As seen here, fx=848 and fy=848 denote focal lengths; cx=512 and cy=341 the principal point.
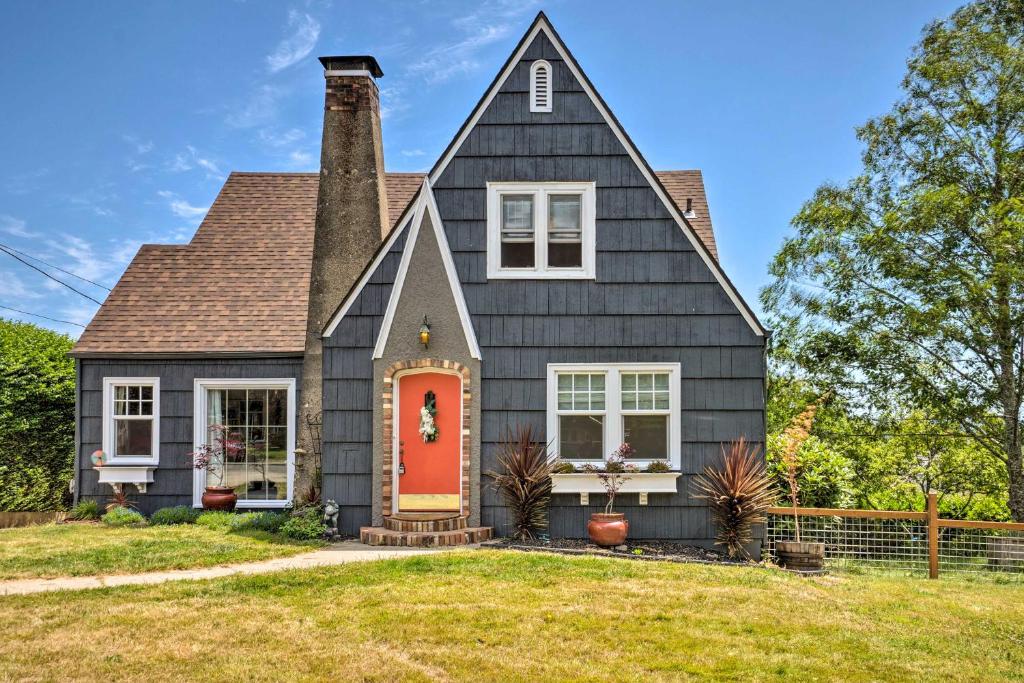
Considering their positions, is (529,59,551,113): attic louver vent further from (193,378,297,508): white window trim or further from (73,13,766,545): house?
(193,378,297,508): white window trim

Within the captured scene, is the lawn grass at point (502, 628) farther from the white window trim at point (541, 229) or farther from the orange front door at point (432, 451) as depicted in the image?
the white window trim at point (541, 229)

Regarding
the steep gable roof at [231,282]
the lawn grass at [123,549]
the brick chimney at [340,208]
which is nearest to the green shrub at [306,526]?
the lawn grass at [123,549]

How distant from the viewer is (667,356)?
1183 cm

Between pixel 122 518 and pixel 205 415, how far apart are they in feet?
6.54

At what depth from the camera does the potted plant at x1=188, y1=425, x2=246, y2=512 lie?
1359 cm

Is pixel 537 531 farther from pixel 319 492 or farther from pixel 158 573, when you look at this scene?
pixel 158 573

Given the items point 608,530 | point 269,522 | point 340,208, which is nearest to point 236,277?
point 340,208

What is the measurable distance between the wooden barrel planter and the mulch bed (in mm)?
453

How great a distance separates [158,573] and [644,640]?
5.41 meters

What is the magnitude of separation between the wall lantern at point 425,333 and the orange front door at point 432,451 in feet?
1.60

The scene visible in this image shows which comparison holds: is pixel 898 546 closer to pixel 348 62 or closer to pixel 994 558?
pixel 994 558

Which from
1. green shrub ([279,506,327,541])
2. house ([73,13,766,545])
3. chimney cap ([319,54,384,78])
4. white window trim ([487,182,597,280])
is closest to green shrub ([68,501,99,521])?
green shrub ([279,506,327,541])

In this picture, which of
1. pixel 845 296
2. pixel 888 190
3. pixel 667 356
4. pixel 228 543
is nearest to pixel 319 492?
pixel 228 543

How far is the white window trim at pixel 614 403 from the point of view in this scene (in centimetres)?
1173
